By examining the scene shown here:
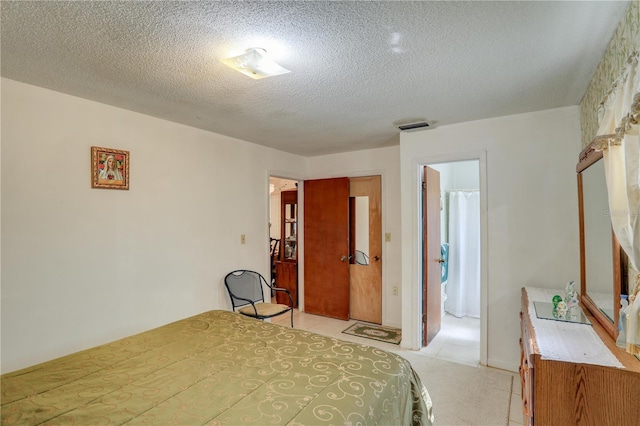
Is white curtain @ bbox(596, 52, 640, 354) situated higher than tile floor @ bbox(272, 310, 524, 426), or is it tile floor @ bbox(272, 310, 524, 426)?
white curtain @ bbox(596, 52, 640, 354)

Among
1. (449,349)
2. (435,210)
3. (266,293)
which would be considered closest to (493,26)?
(435,210)

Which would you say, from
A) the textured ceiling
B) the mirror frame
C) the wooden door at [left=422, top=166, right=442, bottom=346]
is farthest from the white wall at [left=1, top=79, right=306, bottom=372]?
the mirror frame

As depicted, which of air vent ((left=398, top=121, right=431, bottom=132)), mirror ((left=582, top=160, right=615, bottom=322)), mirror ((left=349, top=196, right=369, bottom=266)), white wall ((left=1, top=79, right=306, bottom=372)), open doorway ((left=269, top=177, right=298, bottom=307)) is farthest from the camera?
open doorway ((left=269, top=177, right=298, bottom=307))

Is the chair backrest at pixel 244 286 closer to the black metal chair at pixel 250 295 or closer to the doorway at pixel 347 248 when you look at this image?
the black metal chair at pixel 250 295

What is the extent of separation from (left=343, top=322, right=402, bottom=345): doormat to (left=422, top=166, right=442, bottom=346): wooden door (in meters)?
0.39

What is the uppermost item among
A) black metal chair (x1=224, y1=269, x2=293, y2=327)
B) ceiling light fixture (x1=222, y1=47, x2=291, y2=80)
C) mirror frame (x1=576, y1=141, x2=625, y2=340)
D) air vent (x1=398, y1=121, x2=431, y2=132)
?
air vent (x1=398, y1=121, x2=431, y2=132)

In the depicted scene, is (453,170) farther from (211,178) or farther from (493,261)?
(211,178)

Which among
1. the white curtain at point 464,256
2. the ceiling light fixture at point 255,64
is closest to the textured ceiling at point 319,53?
the ceiling light fixture at point 255,64

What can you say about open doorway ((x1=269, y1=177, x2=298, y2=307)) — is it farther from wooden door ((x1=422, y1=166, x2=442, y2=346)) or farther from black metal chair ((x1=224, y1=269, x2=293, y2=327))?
wooden door ((x1=422, y1=166, x2=442, y2=346))

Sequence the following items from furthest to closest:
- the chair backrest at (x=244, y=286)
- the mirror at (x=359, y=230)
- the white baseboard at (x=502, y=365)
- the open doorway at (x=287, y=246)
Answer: the open doorway at (x=287, y=246) < the mirror at (x=359, y=230) < the chair backrest at (x=244, y=286) < the white baseboard at (x=502, y=365)

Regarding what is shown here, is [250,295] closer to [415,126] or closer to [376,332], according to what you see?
[376,332]

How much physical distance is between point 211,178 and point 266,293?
5.17 feet

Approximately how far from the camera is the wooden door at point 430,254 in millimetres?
3416

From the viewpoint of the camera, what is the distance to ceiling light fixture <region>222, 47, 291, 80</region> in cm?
173
